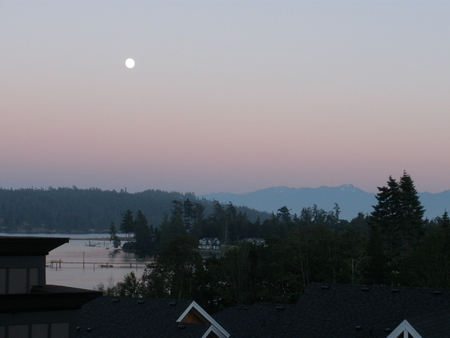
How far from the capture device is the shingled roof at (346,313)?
86.4ft

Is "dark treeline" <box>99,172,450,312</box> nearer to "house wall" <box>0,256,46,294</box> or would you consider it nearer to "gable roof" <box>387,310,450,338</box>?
"gable roof" <box>387,310,450,338</box>

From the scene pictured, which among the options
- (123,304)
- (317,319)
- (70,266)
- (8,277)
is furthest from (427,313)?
(70,266)

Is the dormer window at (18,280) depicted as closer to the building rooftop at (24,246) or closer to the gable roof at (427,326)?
the building rooftop at (24,246)

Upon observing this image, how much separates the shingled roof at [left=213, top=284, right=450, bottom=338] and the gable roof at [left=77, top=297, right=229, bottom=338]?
91.8 inches

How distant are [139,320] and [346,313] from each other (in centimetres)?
885

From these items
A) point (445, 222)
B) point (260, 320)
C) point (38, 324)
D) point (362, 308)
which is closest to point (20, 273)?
point (38, 324)

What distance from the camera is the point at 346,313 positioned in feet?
92.1

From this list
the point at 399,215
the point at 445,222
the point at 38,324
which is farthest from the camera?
the point at 399,215

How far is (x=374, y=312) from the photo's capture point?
27422 mm

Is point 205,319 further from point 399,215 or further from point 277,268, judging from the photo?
point 399,215

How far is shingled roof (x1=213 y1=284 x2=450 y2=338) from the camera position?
2634 cm

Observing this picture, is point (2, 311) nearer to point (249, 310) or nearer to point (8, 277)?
point (8, 277)

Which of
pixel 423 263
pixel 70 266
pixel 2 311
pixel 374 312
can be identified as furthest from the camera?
pixel 70 266

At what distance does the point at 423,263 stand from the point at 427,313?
26.4 meters
